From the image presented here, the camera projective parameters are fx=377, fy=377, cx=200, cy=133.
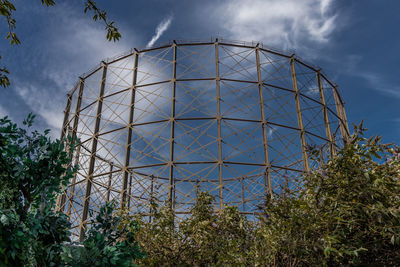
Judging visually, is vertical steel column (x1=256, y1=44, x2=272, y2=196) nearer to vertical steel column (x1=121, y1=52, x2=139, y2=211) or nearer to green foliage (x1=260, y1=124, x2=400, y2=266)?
vertical steel column (x1=121, y1=52, x2=139, y2=211)

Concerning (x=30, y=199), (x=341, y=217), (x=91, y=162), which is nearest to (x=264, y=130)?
(x=91, y=162)

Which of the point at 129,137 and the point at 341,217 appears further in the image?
the point at 129,137

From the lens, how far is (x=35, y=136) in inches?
123

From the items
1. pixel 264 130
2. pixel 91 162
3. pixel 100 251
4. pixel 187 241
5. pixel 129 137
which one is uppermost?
pixel 264 130

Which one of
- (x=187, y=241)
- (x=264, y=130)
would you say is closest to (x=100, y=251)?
(x=187, y=241)

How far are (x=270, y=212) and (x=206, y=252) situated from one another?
2098mm

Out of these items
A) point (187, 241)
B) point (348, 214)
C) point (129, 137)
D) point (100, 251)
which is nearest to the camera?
point (100, 251)

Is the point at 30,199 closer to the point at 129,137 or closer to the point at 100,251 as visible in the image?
the point at 100,251

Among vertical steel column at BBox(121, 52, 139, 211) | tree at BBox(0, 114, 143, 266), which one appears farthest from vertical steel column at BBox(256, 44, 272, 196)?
tree at BBox(0, 114, 143, 266)

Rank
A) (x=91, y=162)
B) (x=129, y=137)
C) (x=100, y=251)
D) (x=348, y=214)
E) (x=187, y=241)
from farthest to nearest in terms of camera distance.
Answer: (x=91, y=162), (x=129, y=137), (x=187, y=241), (x=348, y=214), (x=100, y=251)

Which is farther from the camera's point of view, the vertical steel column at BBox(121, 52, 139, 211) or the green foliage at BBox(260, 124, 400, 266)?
the vertical steel column at BBox(121, 52, 139, 211)

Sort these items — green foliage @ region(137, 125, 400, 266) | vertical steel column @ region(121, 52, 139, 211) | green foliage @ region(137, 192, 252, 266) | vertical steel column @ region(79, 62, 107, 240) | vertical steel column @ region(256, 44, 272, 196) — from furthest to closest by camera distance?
vertical steel column @ region(79, 62, 107, 240)
vertical steel column @ region(121, 52, 139, 211)
vertical steel column @ region(256, 44, 272, 196)
green foliage @ region(137, 192, 252, 266)
green foliage @ region(137, 125, 400, 266)

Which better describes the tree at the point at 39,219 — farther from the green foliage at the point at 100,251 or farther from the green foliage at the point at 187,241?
the green foliage at the point at 187,241

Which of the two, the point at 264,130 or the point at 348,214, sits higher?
the point at 264,130
